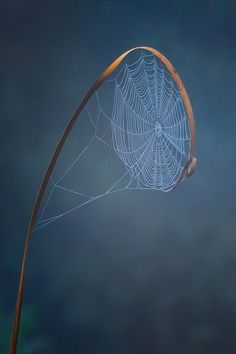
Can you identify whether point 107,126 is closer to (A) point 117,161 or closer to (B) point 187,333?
(A) point 117,161

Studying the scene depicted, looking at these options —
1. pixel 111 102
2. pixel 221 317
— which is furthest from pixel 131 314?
pixel 111 102

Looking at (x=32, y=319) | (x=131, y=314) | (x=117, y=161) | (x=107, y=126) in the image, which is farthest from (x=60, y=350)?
(x=107, y=126)

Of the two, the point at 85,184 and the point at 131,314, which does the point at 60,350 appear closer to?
the point at 131,314

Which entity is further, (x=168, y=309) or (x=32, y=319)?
(x=168, y=309)

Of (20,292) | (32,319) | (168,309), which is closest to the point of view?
(20,292)

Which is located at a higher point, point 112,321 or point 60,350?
point 112,321

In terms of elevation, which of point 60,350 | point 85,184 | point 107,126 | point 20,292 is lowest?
point 60,350

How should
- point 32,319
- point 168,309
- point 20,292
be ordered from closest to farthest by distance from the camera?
point 20,292 < point 32,319 < point 168,309

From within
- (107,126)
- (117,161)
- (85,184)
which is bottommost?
(85,184)

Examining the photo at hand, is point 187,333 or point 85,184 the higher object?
point 85,184
